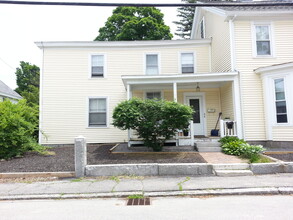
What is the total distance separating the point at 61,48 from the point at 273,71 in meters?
10.9

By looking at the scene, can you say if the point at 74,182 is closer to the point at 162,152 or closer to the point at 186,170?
the point at 186,170

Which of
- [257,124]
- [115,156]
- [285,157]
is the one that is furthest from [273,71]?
[115,156]

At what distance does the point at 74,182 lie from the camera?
5.22m

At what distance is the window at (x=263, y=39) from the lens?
924 centimetres

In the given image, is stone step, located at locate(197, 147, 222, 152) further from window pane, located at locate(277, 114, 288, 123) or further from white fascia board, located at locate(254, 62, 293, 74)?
white fascia board, located at locate(254, 62, 293, 74)

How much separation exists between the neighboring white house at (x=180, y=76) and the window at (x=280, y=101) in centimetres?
44

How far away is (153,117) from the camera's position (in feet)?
24.9

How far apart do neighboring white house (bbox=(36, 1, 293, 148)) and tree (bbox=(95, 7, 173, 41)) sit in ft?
33.7

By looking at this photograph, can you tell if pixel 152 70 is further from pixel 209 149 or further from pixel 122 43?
pixel 209 149

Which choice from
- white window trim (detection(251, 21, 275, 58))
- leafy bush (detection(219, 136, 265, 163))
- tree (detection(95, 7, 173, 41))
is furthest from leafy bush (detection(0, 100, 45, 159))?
tree (detection(95, 7, 173, 41))

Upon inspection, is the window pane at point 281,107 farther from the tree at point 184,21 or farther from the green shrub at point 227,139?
the tree at point 184,21

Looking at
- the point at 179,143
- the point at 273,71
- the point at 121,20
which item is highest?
the point at 121,20

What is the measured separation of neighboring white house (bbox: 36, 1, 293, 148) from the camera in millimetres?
8977

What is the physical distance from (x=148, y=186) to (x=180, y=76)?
18.4ft
